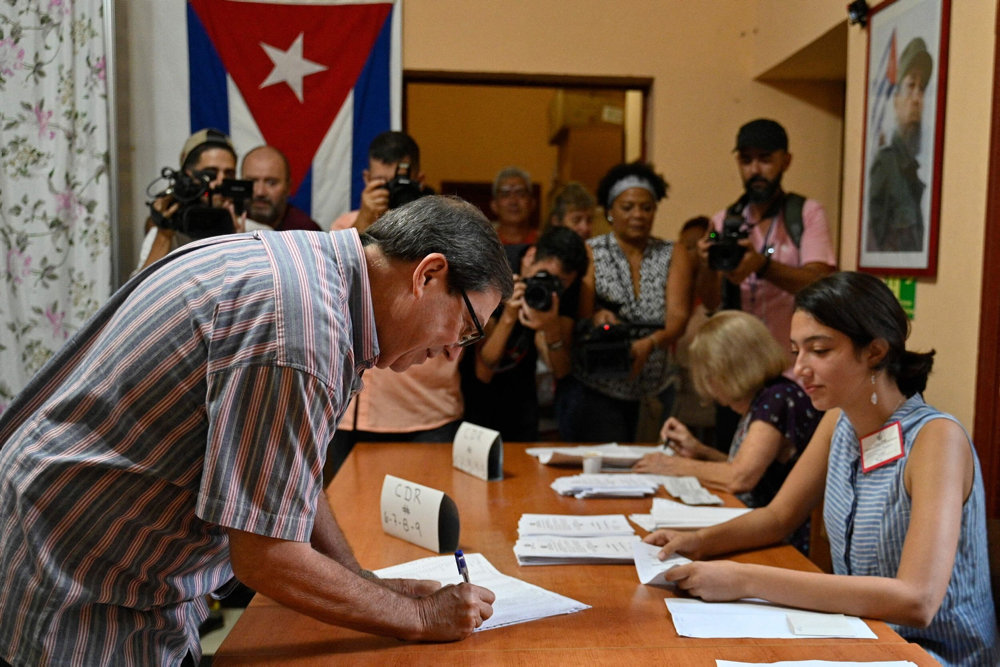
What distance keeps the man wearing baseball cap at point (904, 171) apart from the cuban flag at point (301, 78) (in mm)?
2188

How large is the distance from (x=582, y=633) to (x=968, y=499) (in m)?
0.77

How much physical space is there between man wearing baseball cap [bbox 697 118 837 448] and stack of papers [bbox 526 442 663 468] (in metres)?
0.57

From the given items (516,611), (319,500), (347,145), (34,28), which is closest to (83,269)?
(34,28)

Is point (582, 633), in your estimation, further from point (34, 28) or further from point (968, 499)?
point (34, 28)

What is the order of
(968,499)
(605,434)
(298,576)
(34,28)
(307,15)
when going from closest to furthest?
(298,576) < (968,499) < (605,434) < (34,28) < (307,15)

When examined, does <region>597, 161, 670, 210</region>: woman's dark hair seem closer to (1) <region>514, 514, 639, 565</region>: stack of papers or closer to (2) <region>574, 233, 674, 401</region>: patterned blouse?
(2) <region>574, 233, 674, 401</region>: patterned blouse

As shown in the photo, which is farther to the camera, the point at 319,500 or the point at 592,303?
the point at 592,303

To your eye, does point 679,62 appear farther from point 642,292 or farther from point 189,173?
point 189,173

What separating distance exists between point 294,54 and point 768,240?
236 centimetres

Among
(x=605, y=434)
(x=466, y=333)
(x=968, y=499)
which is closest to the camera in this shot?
(x=466, y=333)

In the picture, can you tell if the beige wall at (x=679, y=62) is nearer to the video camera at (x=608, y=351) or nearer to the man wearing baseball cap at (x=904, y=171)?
the man wearing baseball cap at (x=904, y=171)

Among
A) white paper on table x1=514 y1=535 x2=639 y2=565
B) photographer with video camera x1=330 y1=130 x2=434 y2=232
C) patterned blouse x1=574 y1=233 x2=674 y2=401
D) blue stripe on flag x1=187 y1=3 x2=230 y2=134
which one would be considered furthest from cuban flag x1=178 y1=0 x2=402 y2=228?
white paper on table x1=514 y1=535 x2=639 y2=565

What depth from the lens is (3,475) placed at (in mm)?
1133

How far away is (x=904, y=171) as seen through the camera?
115 inches
